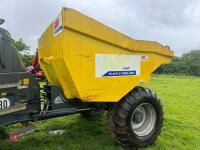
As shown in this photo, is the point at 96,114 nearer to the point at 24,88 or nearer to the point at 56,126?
the point at 56,126

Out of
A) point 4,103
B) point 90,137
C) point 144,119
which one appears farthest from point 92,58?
point 90,137

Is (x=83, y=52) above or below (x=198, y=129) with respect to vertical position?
above

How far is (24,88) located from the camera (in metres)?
4.54

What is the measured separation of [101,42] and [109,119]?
1.31 metres

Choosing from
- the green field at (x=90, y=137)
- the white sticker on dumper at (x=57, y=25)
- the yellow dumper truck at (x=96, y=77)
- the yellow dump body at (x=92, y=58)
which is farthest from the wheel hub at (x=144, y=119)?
the white sticker on dumper at (x=57, y=25)

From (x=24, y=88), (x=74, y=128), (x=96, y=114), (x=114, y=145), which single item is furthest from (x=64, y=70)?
(x=96, y=114)

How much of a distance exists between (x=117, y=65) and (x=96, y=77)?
41 cm

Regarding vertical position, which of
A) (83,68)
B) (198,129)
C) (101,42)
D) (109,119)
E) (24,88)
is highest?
(101,42)

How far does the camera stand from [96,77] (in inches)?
183

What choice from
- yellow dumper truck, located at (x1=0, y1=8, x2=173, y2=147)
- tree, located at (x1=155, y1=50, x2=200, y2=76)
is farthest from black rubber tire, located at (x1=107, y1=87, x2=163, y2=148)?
tree, located at (x1=155, y1=50, x2=200, y2=76)

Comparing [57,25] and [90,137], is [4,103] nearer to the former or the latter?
[57,25]

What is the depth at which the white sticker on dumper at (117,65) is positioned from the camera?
4645 mm

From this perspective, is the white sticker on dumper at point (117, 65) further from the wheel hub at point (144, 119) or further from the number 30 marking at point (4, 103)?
the number 30 marking at point (4, 103)

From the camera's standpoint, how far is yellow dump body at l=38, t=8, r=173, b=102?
14.2 feet
